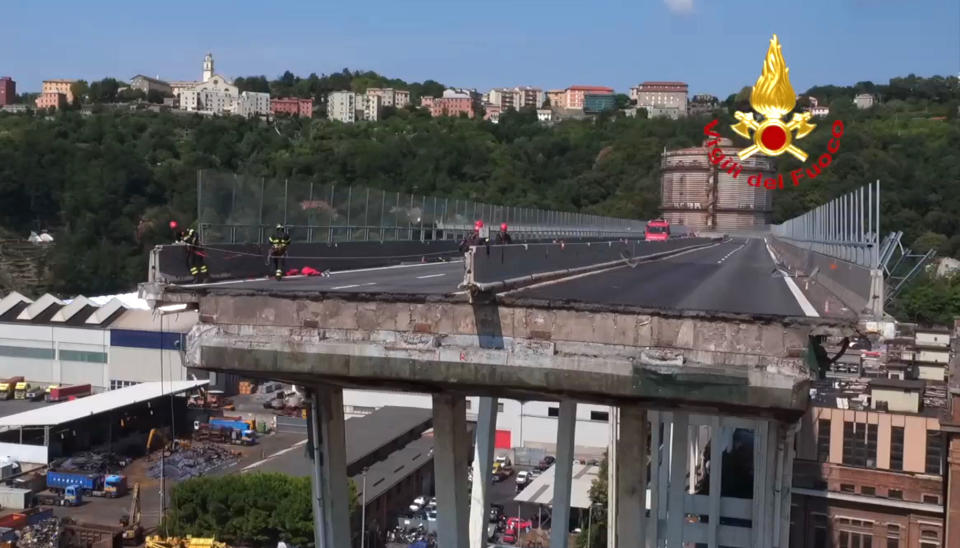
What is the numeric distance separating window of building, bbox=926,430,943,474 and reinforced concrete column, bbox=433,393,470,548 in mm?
28251

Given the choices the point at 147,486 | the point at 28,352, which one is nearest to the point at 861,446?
the point at 147,486

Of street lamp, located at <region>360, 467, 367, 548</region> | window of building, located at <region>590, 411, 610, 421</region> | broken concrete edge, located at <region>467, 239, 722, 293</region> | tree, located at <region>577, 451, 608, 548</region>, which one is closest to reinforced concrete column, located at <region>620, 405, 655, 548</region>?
broken concrete edge, located at <region>467, 239, 722, 293</region>

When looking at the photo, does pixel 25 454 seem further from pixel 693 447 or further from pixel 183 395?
pixel 693 447

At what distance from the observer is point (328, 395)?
14023 millimetres

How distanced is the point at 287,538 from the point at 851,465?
63.3 feet

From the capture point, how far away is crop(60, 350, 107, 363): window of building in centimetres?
6881

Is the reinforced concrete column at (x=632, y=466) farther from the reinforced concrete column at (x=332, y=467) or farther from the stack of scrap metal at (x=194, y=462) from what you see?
the stack of scrap metal at (x=194, y=462)

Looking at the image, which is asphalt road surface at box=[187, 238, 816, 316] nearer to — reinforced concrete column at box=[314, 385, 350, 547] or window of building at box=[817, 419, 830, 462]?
reinforced concrete column at box=[314, 385, 350, 547]

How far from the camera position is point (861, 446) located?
126ft

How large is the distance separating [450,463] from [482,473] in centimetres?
797

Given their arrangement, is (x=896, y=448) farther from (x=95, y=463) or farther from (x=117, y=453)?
(x=117, y=453)

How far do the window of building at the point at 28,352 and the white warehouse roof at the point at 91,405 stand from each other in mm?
10199

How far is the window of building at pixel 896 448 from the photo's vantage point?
37781 millimetres

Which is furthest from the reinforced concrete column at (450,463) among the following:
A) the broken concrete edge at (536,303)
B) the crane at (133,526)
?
the crane at (133,526)
